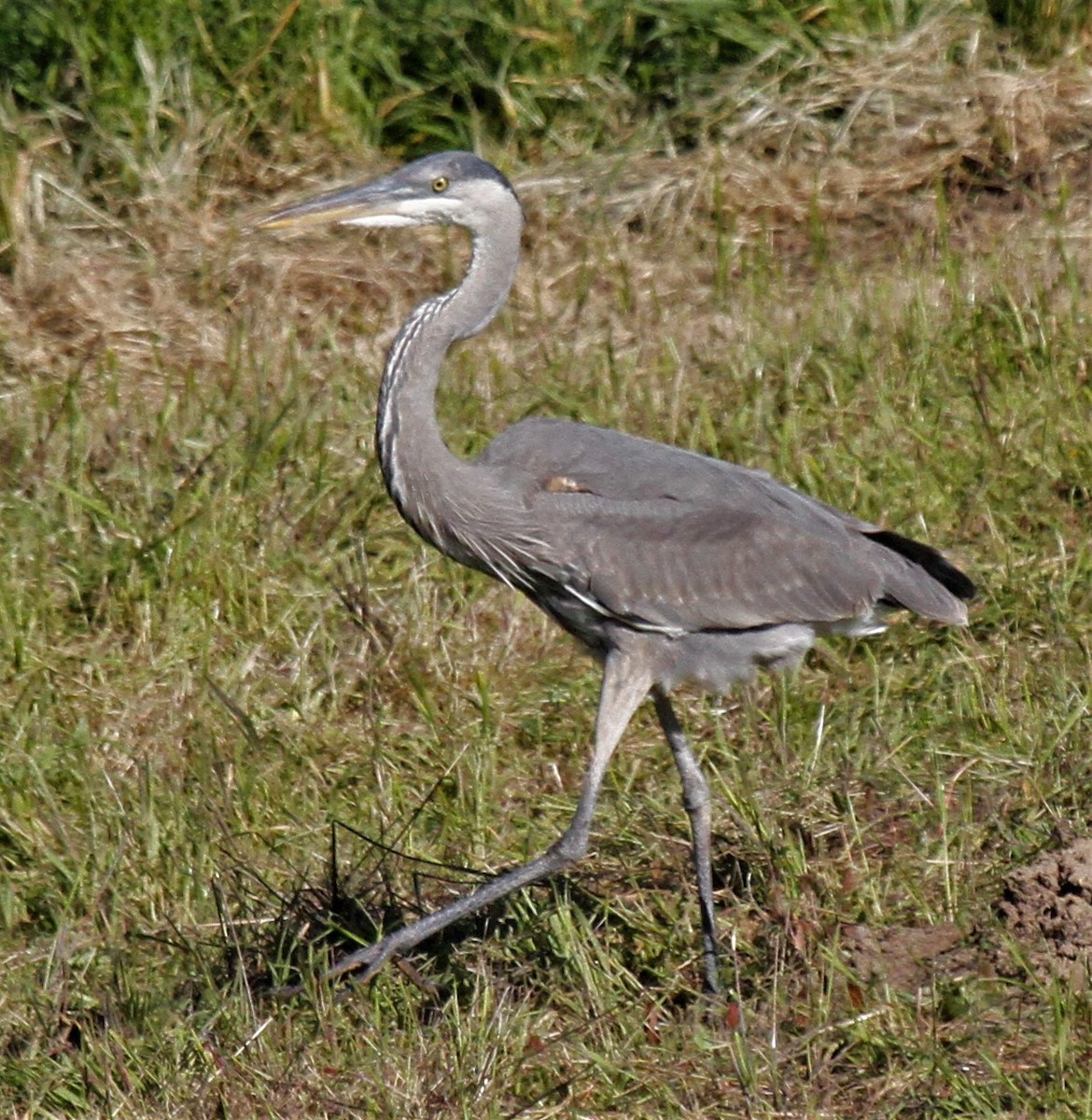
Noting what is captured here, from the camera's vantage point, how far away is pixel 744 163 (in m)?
7.75

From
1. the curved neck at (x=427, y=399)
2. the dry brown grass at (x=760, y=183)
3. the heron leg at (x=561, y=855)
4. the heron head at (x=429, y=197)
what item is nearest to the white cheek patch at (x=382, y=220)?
the heron head at (x=429, y=197)

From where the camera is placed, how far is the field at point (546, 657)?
422 cm

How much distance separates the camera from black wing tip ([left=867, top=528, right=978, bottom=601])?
507cm

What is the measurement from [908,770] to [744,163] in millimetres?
3189

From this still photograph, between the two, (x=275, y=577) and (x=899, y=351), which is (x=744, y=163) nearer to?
(x=899, y=351)

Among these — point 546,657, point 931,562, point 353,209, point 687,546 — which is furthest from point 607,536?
point 546,657

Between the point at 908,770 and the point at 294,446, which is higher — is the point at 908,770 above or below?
below

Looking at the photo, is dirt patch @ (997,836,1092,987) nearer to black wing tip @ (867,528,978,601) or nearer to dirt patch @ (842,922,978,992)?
dirt patch @ (842,922,978,992)

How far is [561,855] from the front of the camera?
4602mm

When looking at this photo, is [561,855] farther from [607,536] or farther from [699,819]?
[607,536]

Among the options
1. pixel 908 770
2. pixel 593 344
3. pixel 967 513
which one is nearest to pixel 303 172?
pixel 593 344

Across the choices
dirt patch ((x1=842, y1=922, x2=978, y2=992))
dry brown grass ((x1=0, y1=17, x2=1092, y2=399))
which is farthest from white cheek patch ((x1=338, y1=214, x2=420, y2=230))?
dry brown grass ((x1=0, y1=17, x2=1092, y2=399))

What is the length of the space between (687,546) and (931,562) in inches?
24.6

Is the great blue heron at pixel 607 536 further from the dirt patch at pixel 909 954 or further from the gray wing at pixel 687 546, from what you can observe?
the dirt patch at pixel 909 954
